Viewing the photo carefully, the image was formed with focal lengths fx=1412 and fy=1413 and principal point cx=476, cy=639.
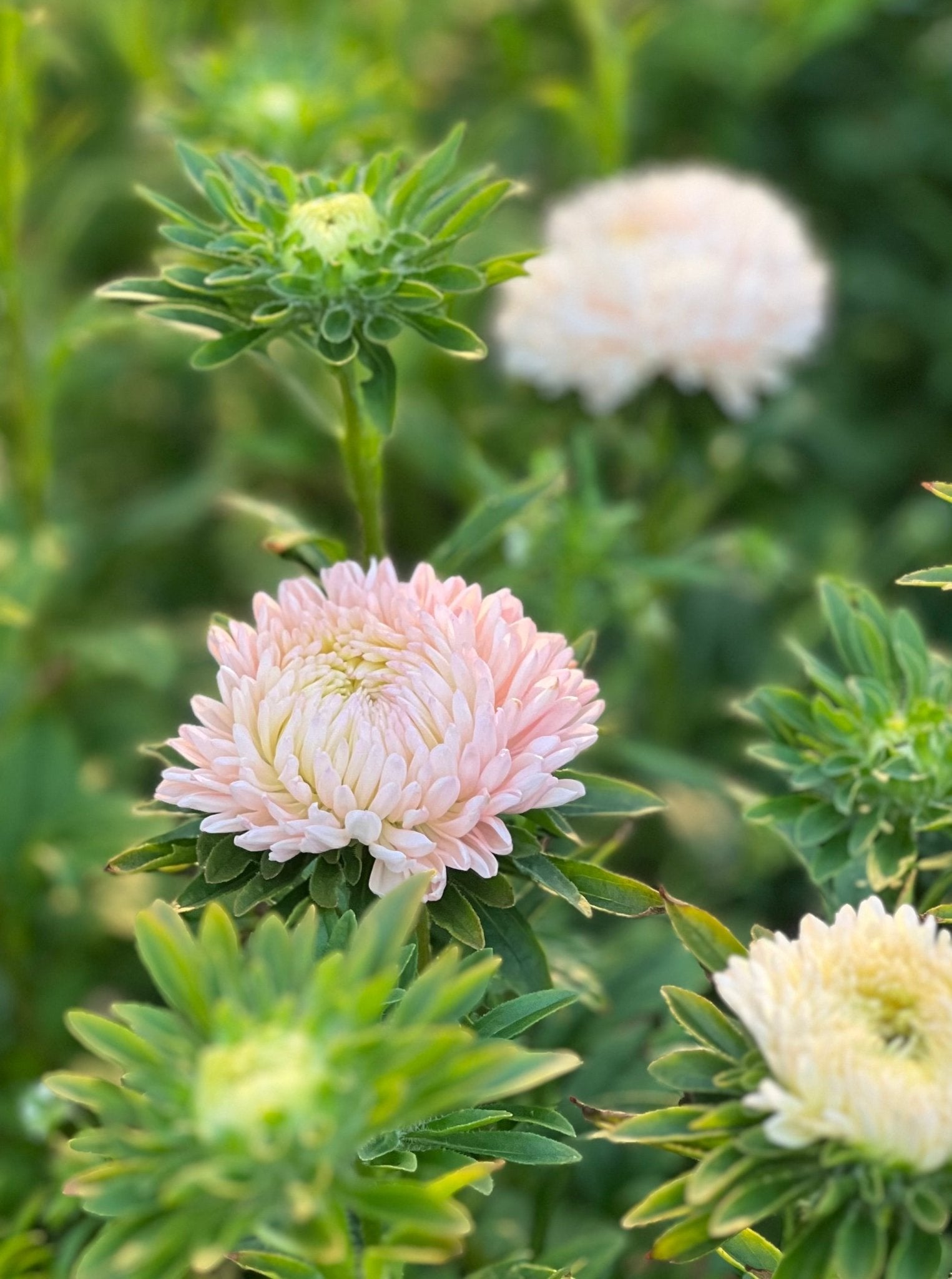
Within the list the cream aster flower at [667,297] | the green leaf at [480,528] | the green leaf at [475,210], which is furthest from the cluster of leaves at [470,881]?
the cream aster flower at [667,297]

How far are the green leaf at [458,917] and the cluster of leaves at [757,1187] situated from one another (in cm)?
11

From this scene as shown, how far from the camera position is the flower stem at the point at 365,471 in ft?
3.20

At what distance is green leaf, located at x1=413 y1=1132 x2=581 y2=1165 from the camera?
74cm

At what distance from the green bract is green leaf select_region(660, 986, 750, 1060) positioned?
115 millimetres

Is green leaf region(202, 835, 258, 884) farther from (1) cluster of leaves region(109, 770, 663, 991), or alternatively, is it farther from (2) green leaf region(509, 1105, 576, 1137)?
(2) green leaf region(509, 1105, 576, 1137)

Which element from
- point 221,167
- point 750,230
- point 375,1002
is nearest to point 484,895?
point 375,1002

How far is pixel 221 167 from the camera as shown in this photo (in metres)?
1.18

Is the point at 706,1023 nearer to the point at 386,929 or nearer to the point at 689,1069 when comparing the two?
the point at 689,1069

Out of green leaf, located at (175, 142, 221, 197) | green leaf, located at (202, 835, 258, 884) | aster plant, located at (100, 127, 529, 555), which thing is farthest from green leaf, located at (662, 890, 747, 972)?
green leaf, located at (175, 142, 221, 197)

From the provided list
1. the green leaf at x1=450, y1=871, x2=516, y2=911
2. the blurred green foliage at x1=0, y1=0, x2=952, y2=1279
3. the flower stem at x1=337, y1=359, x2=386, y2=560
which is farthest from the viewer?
the blurred green foliage at x1=0, y1=0, x2=952, y2=1279

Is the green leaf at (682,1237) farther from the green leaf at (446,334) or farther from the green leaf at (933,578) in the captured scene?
the green leaf at (446,334)

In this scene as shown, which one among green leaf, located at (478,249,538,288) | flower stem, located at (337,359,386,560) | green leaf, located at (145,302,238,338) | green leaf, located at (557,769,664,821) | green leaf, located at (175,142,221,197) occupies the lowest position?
green leaf, located at (557,769,664,821)

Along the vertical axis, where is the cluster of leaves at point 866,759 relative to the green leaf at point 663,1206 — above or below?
above

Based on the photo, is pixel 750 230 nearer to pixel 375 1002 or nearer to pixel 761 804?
pixel 761 804
